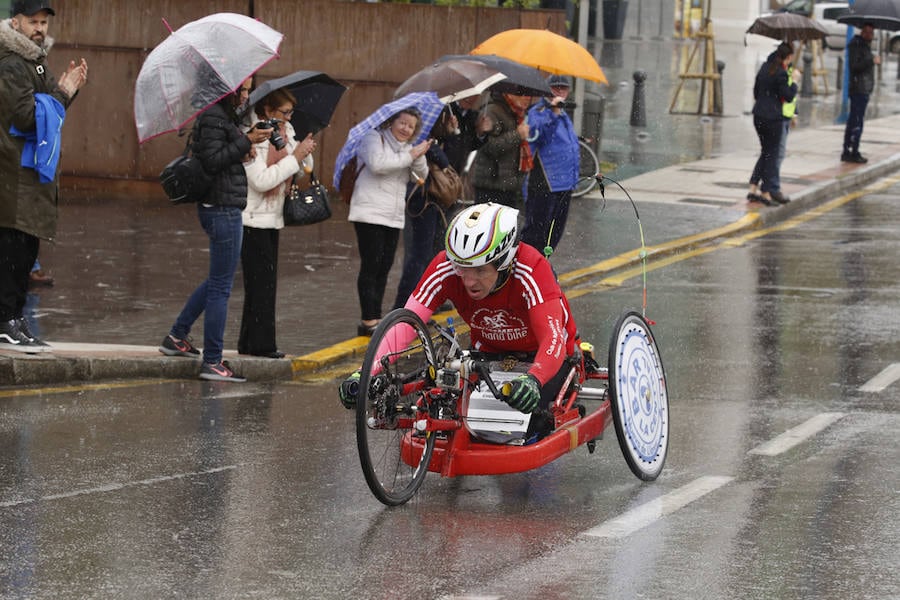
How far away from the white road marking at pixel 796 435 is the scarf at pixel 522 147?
167 inches

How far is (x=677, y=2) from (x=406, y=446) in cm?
5186

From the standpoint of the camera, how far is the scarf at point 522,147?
44.5ft

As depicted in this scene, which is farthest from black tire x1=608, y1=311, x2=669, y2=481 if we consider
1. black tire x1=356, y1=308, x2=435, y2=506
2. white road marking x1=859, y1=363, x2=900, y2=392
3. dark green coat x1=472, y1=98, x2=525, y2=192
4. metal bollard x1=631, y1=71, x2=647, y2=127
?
metal bollard x1=631, y1=71, x2=647, y2=127

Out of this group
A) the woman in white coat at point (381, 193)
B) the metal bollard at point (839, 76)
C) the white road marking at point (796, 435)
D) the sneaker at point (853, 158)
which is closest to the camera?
the white road marking at point (796, 435)

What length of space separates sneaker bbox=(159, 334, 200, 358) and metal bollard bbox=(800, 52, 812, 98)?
27.3 metres

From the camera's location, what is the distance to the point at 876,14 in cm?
2522

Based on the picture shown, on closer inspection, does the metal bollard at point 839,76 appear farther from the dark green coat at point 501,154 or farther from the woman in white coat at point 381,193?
the woman in white coat at point 381,193

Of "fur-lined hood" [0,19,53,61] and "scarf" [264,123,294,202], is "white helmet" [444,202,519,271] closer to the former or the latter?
"scarf" [264,123,294,202]

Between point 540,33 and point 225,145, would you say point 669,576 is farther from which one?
point 540,33

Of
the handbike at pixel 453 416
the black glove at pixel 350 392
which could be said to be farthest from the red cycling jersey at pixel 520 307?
the black glove at pixel 350 392

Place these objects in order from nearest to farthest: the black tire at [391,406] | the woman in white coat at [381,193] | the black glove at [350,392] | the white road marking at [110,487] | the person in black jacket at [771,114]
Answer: the black tire at [391,406] → the black glove at [350,392] → the white road marking at [110,487] → the woman in white coat at [381,193] → the person in black jacket at [771,114]

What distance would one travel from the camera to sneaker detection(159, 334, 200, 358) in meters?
11.3

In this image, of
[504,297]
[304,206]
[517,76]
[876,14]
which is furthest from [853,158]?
[504,297]

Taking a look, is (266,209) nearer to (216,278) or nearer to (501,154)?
(216,278)
